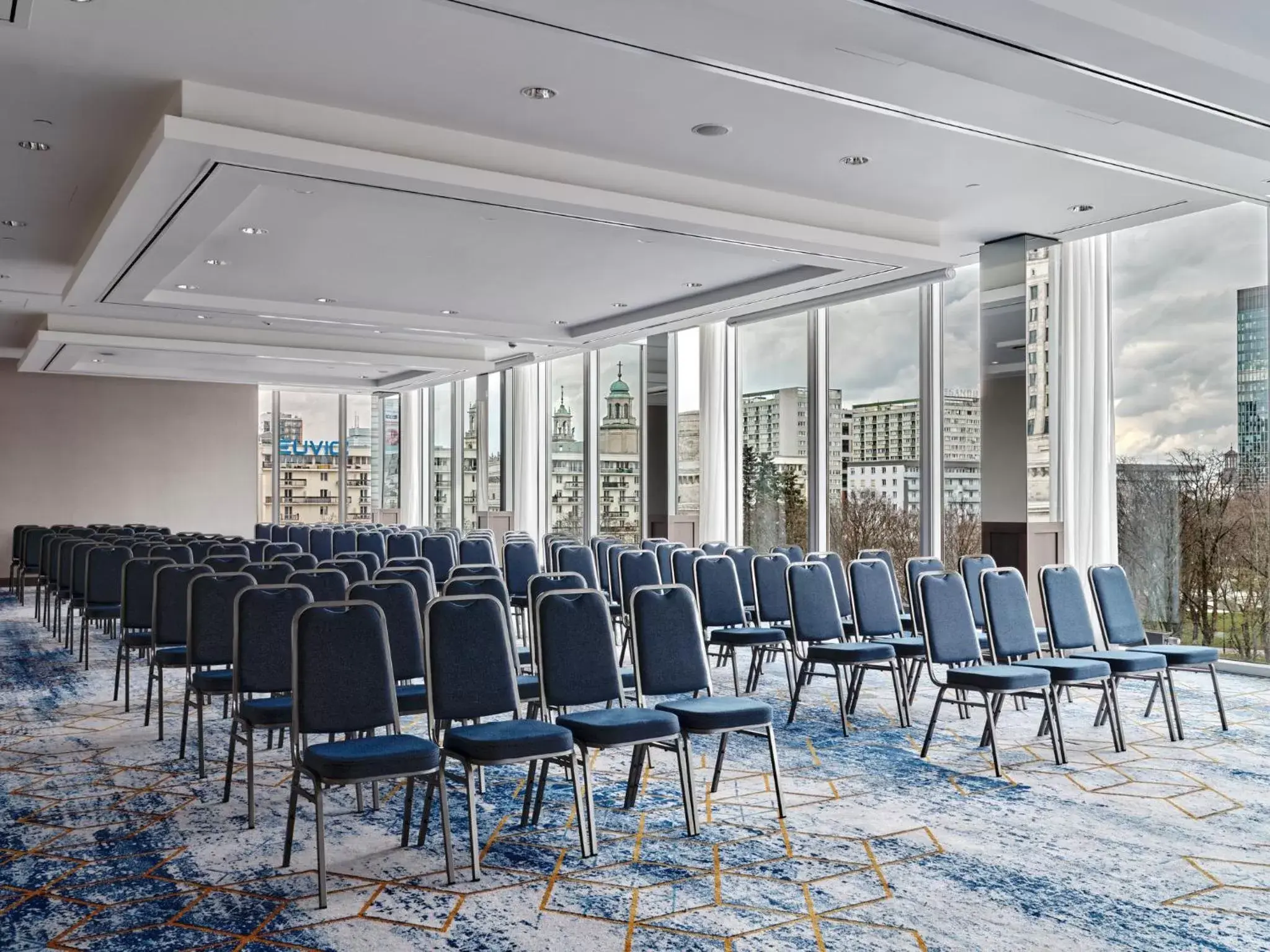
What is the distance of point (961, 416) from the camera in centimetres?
1095

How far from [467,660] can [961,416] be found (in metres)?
7.65

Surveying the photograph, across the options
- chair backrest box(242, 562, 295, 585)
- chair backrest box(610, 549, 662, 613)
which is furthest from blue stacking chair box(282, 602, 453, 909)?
chair backrest box(610, 549, 662, 613)

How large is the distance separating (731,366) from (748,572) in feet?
19.3

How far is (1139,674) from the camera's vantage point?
666 centimetres

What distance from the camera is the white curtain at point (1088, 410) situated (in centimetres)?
991

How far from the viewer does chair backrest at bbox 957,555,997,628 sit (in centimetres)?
786

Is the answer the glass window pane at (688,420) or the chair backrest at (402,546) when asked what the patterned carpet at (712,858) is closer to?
the chair backrest at (402,546)

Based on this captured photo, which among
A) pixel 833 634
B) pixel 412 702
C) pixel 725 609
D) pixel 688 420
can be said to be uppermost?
pixel 688 420

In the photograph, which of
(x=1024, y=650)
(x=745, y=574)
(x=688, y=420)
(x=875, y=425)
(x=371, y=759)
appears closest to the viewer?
(x=371, y=759)

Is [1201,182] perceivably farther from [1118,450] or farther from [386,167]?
[386,167]

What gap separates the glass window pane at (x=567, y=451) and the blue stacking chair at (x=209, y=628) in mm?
12212

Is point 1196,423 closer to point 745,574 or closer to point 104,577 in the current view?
point 745,574

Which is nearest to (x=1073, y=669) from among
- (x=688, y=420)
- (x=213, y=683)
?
(x=213, y=683)

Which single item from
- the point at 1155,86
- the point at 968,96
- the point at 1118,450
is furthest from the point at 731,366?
the point at 1155,86
